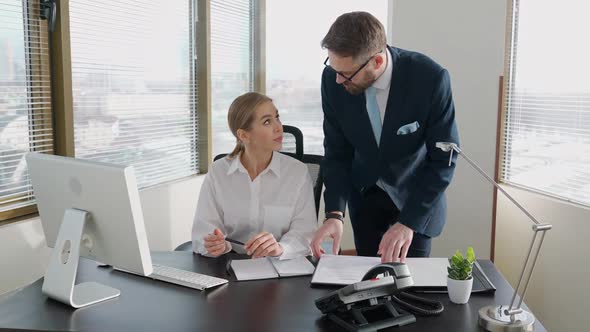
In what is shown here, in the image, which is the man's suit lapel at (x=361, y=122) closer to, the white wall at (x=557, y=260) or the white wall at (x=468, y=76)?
the white wall at (x=557, y=260)

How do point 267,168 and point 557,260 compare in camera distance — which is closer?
point 267,168

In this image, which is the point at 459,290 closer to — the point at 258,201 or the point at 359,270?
the point at 359,270

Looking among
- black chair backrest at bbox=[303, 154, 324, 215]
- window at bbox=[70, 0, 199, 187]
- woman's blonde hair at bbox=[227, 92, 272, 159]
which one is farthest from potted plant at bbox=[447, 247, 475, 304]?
window at bbox=[70, 0, 199, 187]

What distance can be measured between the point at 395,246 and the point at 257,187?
704 millimetres

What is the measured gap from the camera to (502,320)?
1405 millimetres

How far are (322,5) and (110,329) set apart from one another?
3.56 m

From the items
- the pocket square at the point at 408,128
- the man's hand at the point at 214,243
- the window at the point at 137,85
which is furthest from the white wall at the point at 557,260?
the window at the point at 137,85

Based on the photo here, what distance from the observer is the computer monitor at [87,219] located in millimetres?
1495

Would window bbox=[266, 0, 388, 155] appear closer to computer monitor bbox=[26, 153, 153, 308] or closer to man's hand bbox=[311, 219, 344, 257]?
man's hand bbox=[311, 219, 344, 257]

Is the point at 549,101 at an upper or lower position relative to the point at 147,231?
upper

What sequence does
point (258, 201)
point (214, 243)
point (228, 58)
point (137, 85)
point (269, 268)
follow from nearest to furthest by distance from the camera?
point (269, 268) → point (214, 243) → point (258, 201) → point (137, 85) → point (228, 58)

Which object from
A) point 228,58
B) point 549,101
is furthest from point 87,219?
point 228,58

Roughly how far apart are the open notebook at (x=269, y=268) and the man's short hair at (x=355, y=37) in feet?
2.29

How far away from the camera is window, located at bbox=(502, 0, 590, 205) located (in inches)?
112
